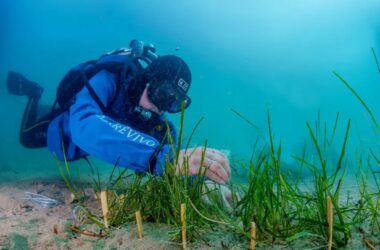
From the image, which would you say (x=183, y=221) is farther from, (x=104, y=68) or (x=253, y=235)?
(x=104, y=68)

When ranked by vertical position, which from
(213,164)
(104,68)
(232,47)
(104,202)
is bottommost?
(104,202)

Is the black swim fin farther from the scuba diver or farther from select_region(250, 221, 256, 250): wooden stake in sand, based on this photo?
select_region(250, 221, 256, 250): wooden stake in sand

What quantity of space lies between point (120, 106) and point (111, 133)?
182cm

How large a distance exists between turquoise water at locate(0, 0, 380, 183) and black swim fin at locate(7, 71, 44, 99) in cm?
3972

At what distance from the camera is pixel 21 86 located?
7.71 m

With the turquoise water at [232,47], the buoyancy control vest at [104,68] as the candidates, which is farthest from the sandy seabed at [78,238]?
the turquoise water at [232,47]

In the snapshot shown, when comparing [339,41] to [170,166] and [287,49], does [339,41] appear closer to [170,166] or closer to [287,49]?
[287,49]

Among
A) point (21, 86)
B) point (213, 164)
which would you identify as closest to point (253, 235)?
point (213, 164)

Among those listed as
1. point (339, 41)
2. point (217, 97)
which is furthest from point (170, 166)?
point (217, 97)

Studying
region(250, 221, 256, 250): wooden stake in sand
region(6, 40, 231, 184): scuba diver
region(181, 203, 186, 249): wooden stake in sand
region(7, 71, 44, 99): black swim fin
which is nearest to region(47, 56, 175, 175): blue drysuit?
region(6, 40, 231, 184): scuba diver

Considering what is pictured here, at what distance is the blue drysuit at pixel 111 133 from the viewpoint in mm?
2713

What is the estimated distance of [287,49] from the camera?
90.7 metres

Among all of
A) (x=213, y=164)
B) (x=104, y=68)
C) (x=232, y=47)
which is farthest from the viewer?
(x=232, y=47)

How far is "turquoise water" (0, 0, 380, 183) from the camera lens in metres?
59.8
